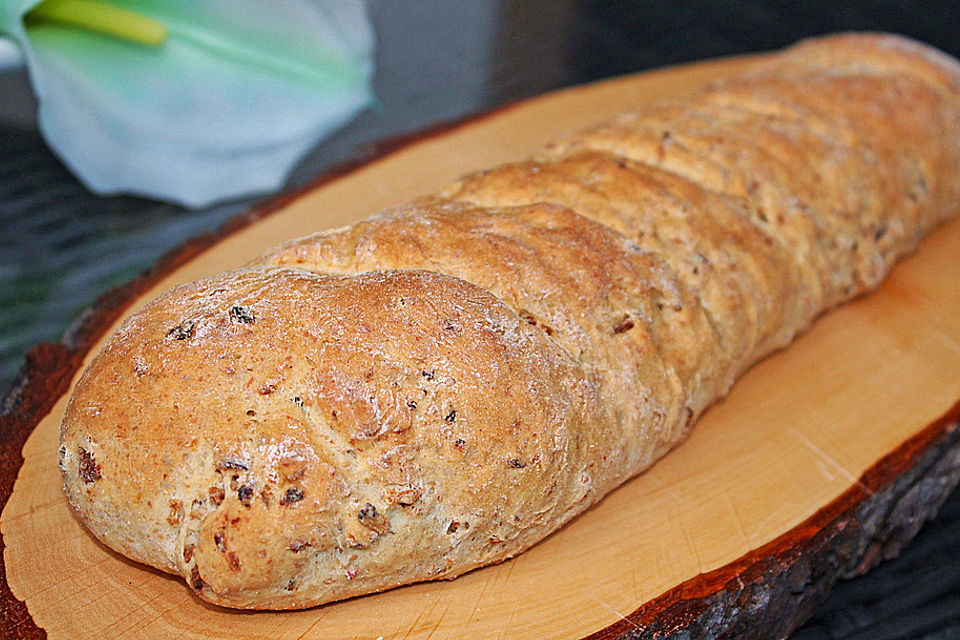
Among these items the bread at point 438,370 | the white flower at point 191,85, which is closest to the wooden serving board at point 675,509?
the bread at point 438,370

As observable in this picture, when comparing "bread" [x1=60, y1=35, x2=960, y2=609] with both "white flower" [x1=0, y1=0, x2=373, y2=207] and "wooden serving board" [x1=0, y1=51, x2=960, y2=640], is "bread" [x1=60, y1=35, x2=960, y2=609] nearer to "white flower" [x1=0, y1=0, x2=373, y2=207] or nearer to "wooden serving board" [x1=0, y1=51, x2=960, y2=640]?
"wooden serving board" [x1=0, y1=51, x2=960, y2=640]

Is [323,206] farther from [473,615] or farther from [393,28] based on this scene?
[393,28]

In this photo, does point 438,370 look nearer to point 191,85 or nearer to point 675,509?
point 675,509

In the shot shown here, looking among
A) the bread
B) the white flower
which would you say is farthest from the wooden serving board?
the white flower

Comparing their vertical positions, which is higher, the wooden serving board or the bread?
the bread

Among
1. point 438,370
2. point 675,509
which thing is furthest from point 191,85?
point 675,509

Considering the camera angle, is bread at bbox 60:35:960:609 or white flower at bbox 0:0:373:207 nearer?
bread at bbox 60:35:960:609
